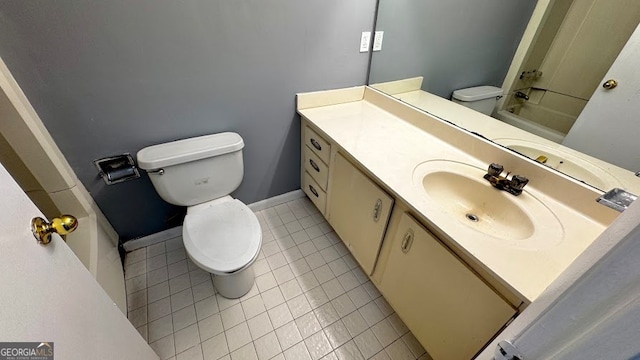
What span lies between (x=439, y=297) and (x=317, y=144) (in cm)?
103

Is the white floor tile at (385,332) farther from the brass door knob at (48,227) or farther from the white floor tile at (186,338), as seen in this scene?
the brass door knob at (48,227)

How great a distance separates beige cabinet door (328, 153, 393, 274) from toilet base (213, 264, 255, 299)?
0.59 metres

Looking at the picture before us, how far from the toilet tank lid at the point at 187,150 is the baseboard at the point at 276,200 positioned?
644 mm

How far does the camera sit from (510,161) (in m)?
1.08

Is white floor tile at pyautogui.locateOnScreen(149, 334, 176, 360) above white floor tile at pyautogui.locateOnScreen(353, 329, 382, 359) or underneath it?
above

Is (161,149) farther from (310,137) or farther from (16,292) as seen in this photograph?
(16,292)

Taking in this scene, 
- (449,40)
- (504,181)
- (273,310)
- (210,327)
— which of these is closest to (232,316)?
(210,327)

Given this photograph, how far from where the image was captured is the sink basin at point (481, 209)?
2.72 feet

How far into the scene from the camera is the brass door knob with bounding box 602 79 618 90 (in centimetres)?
79

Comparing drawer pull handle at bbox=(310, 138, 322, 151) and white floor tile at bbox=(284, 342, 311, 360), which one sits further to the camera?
drawer pull handle at bbox=(310, 138, 322, 151)

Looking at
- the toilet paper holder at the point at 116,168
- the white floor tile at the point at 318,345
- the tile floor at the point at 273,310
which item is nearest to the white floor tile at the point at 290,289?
the tile floor at the point at 273,310

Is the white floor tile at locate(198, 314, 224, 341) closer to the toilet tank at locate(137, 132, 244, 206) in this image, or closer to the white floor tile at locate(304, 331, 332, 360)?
the white floor tile at locate(304, 331, 332, 360)

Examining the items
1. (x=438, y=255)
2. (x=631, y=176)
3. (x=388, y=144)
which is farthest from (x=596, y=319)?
(x=388, y=144)

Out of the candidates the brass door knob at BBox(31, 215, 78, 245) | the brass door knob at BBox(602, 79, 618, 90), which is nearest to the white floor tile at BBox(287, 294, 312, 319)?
the brass door knob at BBox(31, 215, 78, 245)
